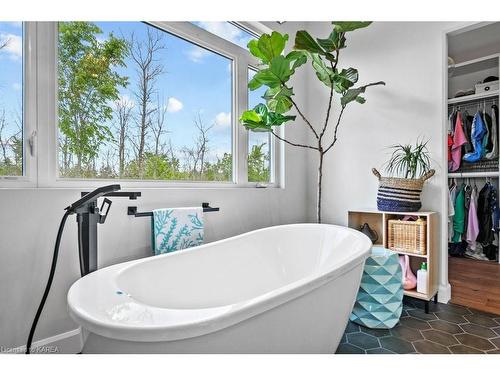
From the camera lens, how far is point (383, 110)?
245cm

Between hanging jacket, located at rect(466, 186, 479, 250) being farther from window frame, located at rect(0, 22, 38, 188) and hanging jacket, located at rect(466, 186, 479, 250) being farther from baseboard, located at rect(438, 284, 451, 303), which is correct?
window frame, located at rect(0, 22, 38, 188)

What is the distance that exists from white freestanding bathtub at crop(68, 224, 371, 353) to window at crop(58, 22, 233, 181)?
0.69 meters

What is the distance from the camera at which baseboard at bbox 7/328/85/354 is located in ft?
4.21

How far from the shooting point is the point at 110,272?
43.2 inches

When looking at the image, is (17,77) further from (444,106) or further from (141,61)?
(444,106)

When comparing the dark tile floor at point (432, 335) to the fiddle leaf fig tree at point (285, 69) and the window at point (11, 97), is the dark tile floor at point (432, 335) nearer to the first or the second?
the fiddle leaf fig tree at point (285, 69)

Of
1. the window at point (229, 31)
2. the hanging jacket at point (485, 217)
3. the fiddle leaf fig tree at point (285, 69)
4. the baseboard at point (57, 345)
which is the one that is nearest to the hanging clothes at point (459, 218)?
the hanging jacket at point (485, 217)

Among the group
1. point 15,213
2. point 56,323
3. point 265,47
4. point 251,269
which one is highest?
point 265,47

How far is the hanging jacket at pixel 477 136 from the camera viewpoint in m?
2.98

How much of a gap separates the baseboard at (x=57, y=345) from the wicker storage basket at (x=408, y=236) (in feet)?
6.84

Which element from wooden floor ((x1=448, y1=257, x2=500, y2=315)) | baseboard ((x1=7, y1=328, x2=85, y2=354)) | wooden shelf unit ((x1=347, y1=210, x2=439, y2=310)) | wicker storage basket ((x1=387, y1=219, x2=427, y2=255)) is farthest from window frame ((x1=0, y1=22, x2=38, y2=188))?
wooden floor ((x1=448, y1=257, x2=500, y2=315))

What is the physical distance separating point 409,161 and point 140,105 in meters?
1.98
